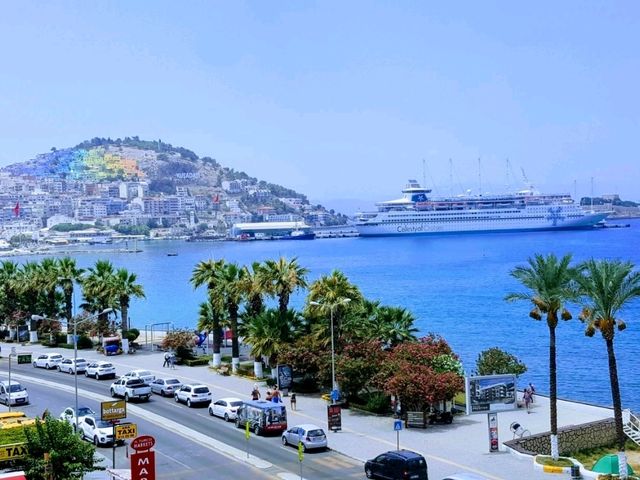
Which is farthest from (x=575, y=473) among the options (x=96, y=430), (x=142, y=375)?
(x=142, y=375)

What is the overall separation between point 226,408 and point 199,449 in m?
5.26

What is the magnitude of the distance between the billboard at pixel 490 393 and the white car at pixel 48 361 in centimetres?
2932

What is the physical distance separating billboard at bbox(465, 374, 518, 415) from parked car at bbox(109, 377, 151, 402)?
1649 centimetres

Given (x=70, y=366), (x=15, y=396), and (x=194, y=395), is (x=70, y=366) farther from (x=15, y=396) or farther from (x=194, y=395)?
(x=194, y=395)

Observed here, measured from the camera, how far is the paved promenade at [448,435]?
2902cm

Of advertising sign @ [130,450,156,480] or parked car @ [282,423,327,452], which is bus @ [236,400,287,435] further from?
advertising sign @ [130,450,156,480]

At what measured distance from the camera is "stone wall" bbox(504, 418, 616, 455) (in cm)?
3144

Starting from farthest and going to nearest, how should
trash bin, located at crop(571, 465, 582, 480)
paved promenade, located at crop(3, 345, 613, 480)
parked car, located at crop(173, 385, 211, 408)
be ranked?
parked car, located at crop(173, 385, 211, 408)
paved promenade, located at crop(3, 345, 613, 480)
trash bin, located at crop(571, 465, 582, 480)

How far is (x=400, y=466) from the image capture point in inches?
1043

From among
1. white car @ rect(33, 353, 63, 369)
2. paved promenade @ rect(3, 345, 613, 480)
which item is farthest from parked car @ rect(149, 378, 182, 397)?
white car @ rect(33, 353, 63, 369)

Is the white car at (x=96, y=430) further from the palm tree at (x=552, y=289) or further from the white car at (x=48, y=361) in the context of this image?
the white car at (x=48, y=361)

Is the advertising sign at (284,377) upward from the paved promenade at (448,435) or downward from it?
upward

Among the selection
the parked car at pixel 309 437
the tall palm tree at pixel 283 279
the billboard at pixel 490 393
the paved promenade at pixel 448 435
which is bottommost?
the paved promenade at pixel 448 435

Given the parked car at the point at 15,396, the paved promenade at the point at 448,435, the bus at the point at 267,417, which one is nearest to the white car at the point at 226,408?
the bus at the point at 267,417
